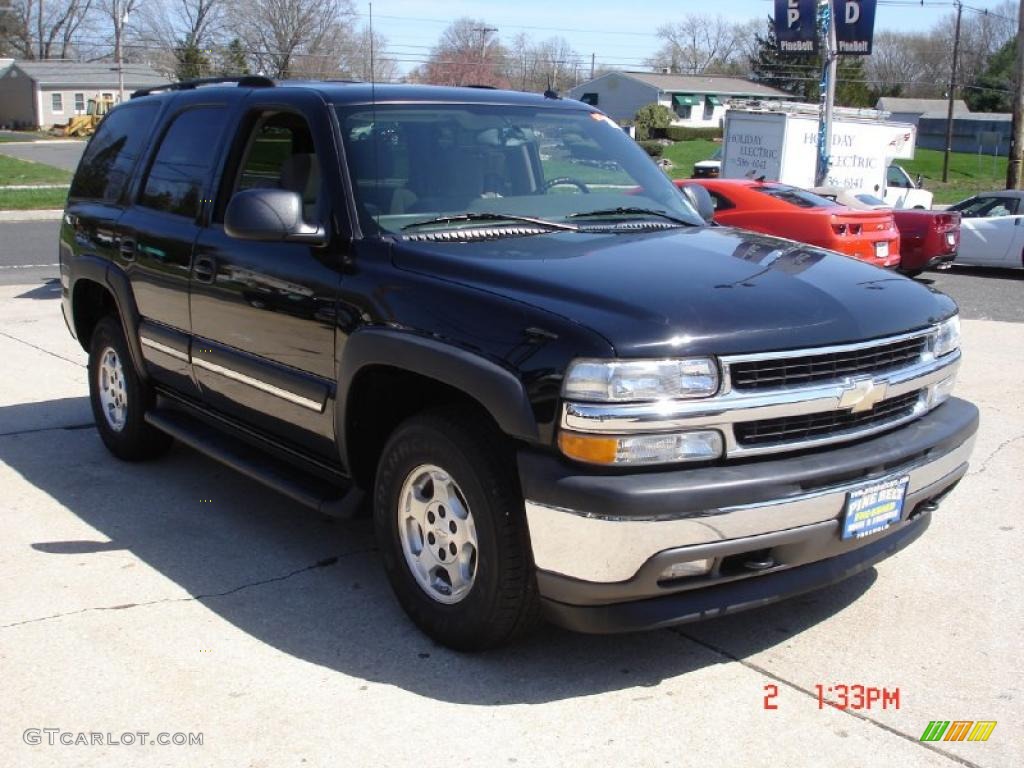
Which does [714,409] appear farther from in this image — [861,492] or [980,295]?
[980,295]

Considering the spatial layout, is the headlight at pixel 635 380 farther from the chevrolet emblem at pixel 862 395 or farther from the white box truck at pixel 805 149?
the white box truck at pixel 805 149

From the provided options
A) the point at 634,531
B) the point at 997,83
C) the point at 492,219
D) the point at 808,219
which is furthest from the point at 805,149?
the point at 997,83

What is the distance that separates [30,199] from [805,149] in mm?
17763

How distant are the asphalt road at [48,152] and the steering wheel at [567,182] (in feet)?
129

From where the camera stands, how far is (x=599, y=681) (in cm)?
390

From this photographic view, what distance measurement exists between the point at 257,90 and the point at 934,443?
3316 mm

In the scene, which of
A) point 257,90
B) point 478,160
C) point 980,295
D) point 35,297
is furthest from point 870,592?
point 980,295

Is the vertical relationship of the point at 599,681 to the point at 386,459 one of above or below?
below

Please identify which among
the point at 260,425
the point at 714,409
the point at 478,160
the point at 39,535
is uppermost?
the point at 478,160

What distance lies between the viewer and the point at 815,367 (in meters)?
3.67

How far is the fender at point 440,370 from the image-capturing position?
3.55 m

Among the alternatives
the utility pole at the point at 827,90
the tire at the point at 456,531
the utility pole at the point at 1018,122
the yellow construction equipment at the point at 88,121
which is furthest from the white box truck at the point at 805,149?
the yellow construction equipment at the point at 88,121

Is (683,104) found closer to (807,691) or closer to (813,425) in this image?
(813,425)
